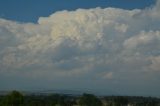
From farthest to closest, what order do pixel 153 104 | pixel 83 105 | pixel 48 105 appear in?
pixel 153 104
pixel 83 105
pixel 48 105

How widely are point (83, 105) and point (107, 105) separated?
17675 mm

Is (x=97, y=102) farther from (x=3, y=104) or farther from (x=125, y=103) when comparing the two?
(x=3, y=104)

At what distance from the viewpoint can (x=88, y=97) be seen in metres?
171

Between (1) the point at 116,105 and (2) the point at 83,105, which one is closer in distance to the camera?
(2) the point at 83,105

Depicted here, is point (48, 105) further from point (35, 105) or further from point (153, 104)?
point (153, 104)

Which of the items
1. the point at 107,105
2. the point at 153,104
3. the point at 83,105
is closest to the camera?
the point at 83,105

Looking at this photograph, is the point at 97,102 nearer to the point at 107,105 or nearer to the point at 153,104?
the point at 107,105

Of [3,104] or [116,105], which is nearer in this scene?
[3,104]

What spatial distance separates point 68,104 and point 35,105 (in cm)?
2971

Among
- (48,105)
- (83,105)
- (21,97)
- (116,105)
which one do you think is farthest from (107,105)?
(21,97)

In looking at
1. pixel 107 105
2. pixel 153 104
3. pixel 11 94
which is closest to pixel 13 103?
pixel 11 94

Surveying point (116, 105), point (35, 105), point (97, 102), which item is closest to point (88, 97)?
point (97, 102)

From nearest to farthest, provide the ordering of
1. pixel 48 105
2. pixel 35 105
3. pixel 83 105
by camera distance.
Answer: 1. pixel 35 105
2. pixel 48 105
3. pixel 83 105

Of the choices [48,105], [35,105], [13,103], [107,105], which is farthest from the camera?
[107,105]
